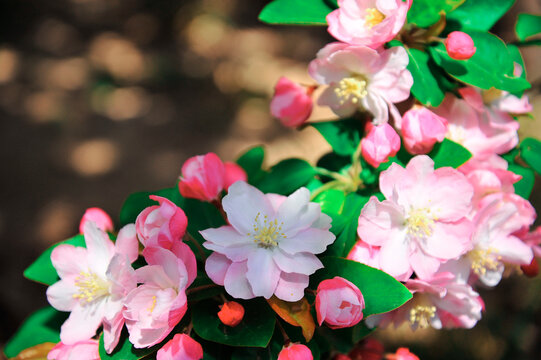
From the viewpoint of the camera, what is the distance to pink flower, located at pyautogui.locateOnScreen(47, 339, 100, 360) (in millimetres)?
824

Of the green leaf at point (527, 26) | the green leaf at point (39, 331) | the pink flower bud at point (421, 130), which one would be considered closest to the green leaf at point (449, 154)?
the pink flower bud at point (421, 130)

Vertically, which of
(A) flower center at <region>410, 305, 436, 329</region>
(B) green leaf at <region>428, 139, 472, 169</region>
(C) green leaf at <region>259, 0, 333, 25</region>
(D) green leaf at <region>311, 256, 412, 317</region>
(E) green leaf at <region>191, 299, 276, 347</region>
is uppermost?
(C) green leaf at <region>259, 0, 333, 25</region>

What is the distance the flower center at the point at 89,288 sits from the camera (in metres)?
0.87

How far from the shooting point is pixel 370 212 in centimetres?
83

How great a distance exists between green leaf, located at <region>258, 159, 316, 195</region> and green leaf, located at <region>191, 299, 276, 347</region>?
30 cm

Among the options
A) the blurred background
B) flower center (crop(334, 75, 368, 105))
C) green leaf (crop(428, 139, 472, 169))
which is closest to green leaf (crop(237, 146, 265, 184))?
flower center (crop(334, 75, 368, 105))

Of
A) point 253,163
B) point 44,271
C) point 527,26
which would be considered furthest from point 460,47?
point 44,271

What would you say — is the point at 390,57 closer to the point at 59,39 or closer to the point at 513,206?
the point at 513,206

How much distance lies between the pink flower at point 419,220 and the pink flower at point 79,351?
48 cm

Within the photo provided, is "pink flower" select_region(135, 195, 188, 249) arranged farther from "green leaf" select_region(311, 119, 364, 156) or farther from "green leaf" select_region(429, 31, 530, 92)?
"green leaf" select_region(429, 31, 530, 92)

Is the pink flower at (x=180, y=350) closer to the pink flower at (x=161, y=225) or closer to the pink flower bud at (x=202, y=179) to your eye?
the pink flower at (x=161, y=225)

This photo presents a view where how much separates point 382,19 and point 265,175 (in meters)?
0.44

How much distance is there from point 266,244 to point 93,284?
1.03 feet

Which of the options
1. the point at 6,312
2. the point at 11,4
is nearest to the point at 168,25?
the point at 11,4
